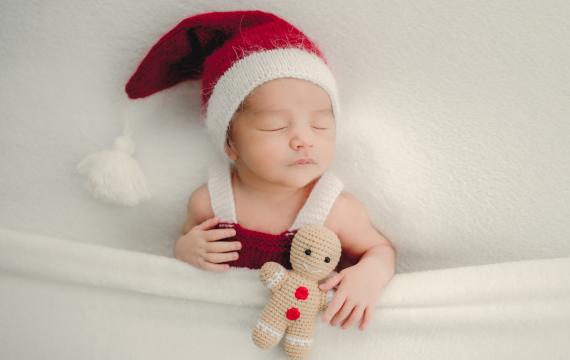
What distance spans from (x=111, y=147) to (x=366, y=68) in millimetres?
578

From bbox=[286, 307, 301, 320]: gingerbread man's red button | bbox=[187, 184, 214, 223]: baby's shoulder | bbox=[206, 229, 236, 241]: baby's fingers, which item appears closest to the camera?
bbox=[286, 307, 301, 320]: gingerbread man's red button

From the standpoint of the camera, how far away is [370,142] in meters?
1.10

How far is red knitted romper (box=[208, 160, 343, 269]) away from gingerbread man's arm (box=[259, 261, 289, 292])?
10 centimetres

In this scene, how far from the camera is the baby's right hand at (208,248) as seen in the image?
0.93m

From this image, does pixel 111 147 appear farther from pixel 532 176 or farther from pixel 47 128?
pixel 532 176

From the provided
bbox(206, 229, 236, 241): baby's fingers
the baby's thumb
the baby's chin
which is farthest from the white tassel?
the baby's thumb

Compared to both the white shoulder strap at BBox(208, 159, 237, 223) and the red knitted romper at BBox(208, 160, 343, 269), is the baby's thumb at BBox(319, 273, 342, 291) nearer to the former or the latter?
the red knitted romper at BBox(208, 160, 343, 269)

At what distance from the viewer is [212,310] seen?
932 mm

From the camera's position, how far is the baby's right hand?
0.93 metres

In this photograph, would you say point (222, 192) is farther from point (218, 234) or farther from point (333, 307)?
point (333, 307)

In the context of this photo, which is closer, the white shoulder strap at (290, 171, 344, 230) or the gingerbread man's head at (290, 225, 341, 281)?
the gingerbread man's head at (290, 225, 341, 281)

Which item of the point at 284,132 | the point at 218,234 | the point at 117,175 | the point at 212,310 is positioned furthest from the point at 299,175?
the point at 117,175

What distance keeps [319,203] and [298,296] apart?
0.20m

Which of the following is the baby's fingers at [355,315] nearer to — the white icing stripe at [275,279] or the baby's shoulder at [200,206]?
the white icing stripe at [275,279]
